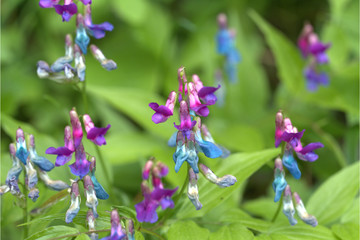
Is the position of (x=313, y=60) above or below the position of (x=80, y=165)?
below

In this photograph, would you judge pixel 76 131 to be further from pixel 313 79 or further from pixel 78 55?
pixel 313 79

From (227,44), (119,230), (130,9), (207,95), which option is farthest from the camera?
(130,9)

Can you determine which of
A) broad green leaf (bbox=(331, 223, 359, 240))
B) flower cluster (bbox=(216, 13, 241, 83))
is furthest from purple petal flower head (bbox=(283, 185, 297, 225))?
flower cluster (bbox=(216, 13, 241, 83))

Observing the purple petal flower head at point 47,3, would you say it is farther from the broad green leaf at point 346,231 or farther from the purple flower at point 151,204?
the broad green leaf at point 346,231

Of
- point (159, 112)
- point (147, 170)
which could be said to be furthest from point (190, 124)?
point (147, 170)

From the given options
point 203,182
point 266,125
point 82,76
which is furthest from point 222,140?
point 82,76

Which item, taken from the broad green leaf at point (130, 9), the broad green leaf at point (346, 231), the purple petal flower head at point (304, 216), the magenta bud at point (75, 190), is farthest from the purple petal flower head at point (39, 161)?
the broad green leaf at point (130, 9)
